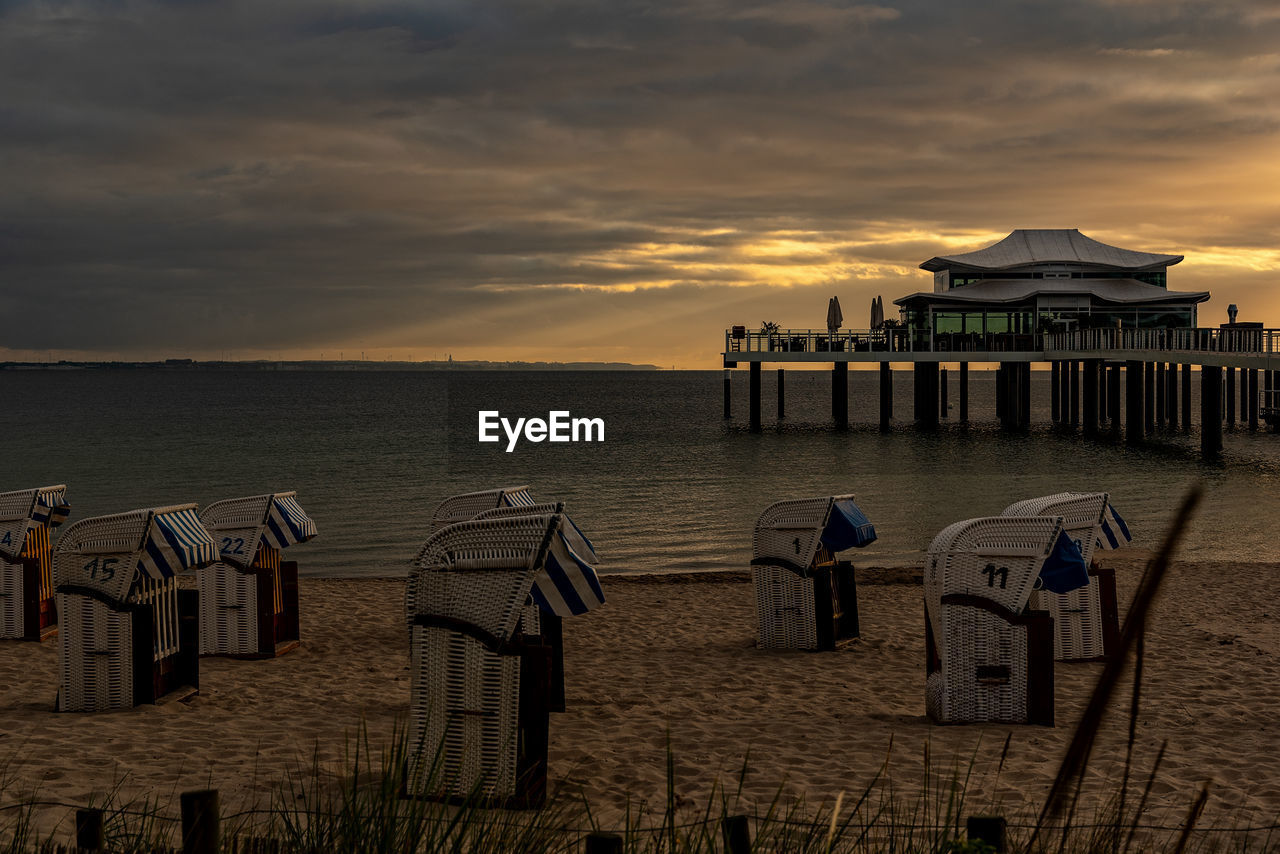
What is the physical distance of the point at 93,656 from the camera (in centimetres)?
837

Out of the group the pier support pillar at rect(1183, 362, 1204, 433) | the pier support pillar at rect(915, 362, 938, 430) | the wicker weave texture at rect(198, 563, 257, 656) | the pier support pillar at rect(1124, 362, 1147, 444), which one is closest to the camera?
the wicker weave texture at rect(198, 563, 257, 656)

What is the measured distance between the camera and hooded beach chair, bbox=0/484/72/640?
1143 cm

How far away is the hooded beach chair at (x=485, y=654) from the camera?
5.93m

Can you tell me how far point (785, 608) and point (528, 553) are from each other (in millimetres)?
5874

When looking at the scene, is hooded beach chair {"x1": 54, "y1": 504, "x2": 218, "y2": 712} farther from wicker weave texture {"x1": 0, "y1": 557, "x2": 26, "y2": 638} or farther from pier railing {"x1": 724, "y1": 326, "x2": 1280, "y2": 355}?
pier railing {"x1": 724, "y1": 326, "x2": 1280, "y2": 355}

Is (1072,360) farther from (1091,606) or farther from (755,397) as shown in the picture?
(1091,606)

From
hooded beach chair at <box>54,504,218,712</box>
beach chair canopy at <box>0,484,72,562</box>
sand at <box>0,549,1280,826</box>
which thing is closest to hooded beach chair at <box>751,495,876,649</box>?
sand at <box>0,549,1280,826</box>

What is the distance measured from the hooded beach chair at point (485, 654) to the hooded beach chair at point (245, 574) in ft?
16.6

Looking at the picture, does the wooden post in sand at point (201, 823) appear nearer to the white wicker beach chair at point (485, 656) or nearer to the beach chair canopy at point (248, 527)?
the white wicker beach chair at point (485, 656)

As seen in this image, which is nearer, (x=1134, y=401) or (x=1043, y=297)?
(x=1134, y=401)

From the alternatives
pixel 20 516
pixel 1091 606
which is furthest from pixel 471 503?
pixel 1091 606

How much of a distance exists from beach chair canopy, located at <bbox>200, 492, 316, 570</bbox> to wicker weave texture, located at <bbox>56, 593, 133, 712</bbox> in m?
2.40

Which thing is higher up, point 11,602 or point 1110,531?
point 1110,531

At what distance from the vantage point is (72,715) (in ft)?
27.2
